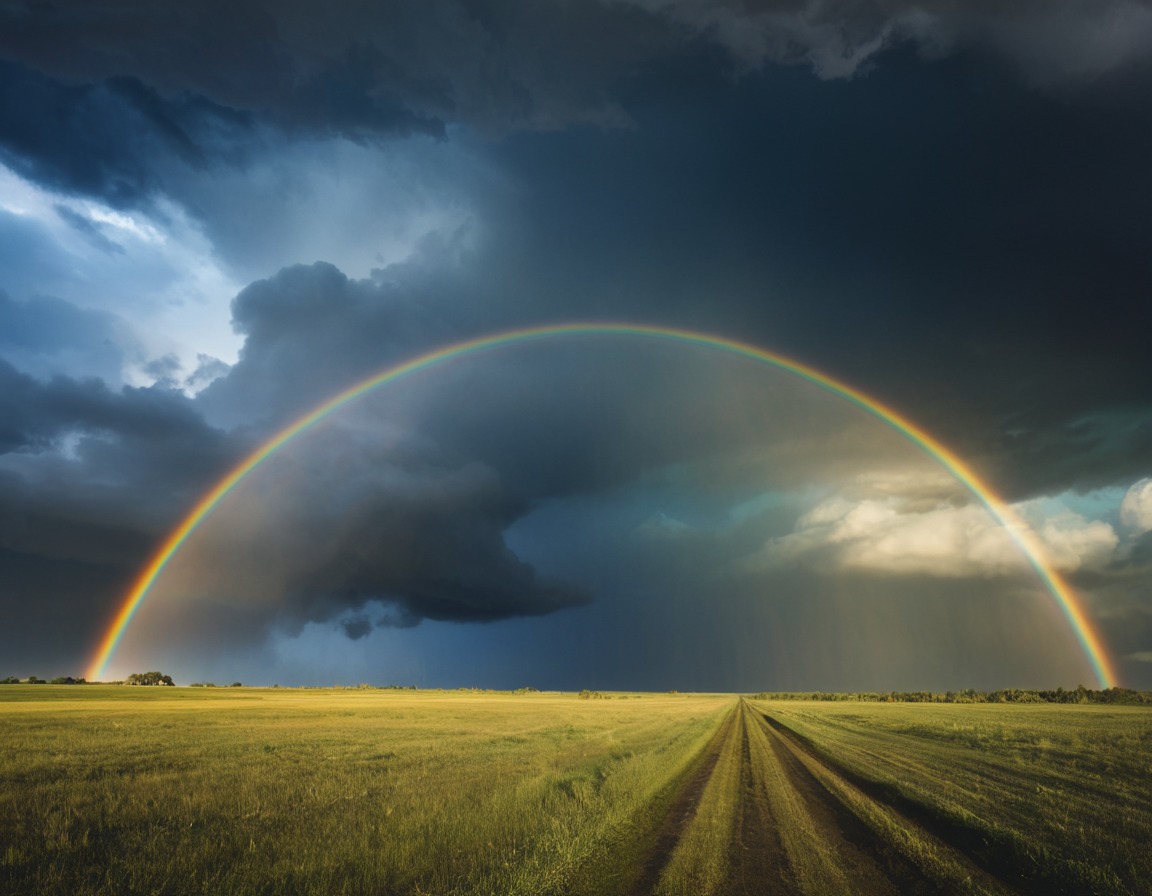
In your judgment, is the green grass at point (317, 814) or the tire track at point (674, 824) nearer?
the tire track at point (674, 824)

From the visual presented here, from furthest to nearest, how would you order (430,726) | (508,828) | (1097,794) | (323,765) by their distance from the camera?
(430,726)
(323,765)
(1097,794)
(508,828)

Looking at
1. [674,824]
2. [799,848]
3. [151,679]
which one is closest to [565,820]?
[674,824]

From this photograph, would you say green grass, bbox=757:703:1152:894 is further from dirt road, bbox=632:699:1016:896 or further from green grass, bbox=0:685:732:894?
green grass, bbox=0:685:732:894

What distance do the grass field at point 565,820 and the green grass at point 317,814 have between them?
2.6 inches

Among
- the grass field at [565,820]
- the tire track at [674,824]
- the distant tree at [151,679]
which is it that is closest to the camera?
the tire track at [674,824]

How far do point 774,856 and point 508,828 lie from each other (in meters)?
4.77

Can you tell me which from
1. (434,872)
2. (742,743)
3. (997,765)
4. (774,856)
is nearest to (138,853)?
(434,872)

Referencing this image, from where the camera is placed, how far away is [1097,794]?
54.7 ft

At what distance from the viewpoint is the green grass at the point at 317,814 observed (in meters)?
9.11

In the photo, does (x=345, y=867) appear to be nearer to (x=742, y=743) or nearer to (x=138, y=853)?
(x=138, y=853)

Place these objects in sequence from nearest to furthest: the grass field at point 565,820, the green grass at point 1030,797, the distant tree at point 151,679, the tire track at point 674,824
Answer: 1. the tire track at point 674,824
2. the grass field at point 565,820
3. the green grass at point 1030,797
4. the distant tree at point 151,679

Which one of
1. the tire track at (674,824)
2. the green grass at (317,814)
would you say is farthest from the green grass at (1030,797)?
the green grass at (317,814)

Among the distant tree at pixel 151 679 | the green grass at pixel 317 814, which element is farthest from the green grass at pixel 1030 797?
the distant tree at pixel 151 679

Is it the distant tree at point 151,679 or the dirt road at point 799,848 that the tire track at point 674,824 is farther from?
the distant tree at point 151,679
